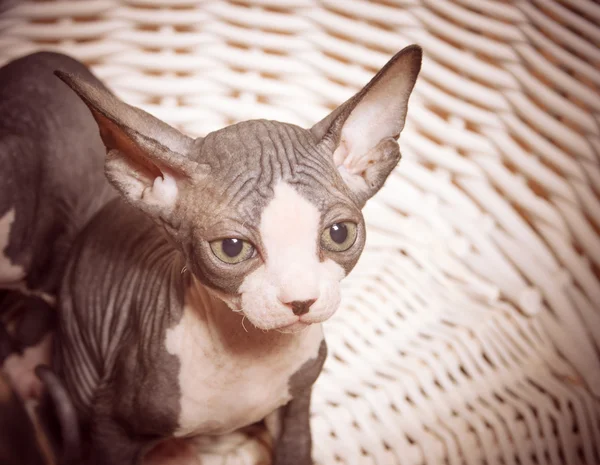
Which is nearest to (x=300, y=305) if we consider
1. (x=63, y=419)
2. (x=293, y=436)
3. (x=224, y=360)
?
(x=224, y=360)

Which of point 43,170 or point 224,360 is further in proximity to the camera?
point 43,170

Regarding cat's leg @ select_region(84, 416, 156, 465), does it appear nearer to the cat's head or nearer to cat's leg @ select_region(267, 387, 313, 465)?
cat's leg @ select_region(267, 387, 313, 465)

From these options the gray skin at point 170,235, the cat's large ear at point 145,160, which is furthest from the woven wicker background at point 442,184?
the cat's large ear at point 145,160

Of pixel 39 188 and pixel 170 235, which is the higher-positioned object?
pixel 170 235

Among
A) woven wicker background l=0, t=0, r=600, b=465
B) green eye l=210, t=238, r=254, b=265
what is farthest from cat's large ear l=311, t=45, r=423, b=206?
woven wicker background l=0, t=0, r=600, b=465

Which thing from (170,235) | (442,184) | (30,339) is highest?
(170,235)

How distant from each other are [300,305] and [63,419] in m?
0.55

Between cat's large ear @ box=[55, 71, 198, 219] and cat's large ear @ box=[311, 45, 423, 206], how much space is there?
17 centimetres

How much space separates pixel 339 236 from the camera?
0.70m

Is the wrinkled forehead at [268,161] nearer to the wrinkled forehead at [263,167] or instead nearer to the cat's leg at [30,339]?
the wrinkled forehead at [263,167]

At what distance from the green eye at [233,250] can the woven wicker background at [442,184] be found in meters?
0.58

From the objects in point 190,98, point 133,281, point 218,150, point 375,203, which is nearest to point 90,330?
point 133,281

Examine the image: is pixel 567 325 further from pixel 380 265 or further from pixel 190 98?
pixel 190 98

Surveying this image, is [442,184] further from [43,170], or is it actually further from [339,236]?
[43,170]
